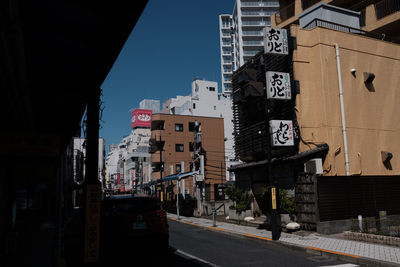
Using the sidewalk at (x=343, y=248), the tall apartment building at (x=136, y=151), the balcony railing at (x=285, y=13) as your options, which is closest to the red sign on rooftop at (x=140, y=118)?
the tall apartment building at (x=136, y=151)

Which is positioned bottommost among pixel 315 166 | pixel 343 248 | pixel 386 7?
pixel 343 248

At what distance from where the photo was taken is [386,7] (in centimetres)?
2431

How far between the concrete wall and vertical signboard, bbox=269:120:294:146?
0.78 metres

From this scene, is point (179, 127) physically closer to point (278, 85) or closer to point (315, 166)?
point (278, 85)

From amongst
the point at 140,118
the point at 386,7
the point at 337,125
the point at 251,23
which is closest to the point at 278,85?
the point at 337,125

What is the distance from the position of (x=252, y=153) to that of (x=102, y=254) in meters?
11.7

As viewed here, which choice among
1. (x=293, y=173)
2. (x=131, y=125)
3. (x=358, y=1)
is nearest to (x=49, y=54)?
(x=293, y=173)

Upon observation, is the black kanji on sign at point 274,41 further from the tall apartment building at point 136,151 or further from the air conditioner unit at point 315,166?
the tall apartment building at point 136,151

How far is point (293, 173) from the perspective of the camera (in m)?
17.1

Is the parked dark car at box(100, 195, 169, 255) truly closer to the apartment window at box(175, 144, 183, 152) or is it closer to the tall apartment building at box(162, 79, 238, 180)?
the apartment window at box(175, 144, 183, 152)

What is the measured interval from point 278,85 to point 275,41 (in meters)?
2.37

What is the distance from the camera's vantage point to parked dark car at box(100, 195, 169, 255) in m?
9.26

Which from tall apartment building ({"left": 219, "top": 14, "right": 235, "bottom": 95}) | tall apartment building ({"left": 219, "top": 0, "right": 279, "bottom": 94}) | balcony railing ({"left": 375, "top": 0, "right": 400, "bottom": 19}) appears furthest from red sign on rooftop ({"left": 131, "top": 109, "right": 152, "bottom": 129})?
balcony railing ({"left": 375, "top": 0, "right": 400, "bottom": 19})

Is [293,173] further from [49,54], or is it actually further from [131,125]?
[131,125]
